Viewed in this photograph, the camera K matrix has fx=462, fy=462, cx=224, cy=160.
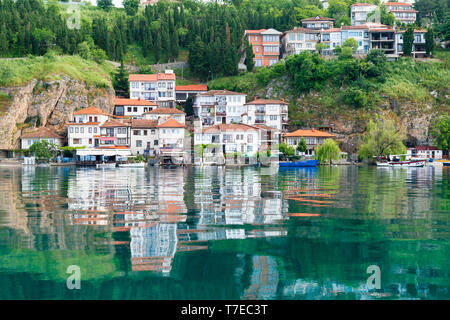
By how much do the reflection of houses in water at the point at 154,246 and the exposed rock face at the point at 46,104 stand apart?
214 feet

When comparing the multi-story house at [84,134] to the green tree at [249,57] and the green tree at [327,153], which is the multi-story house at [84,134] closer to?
the green tree at [249,57]

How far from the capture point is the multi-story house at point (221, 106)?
3179 inches

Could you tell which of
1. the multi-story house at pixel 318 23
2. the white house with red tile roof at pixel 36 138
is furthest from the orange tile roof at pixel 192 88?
the multi-story house at pixel 318 23

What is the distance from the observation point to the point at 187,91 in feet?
290

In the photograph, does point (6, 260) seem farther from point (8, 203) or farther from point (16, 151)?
point (16, 151)

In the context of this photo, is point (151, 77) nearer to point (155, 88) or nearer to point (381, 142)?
point (155, 88)

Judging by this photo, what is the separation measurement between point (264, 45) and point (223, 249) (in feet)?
292

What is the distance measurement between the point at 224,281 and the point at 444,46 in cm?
10161

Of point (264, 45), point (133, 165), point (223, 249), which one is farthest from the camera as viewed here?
point (264, 45)

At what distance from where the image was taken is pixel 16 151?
70.9m

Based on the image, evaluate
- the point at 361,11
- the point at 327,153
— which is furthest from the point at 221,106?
the point at 361,11

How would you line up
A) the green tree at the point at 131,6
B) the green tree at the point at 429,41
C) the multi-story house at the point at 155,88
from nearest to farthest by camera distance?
the multi-story house at the point at 155,88 < the green tree at the point at 429,41 < the green tree at the point at 131,6

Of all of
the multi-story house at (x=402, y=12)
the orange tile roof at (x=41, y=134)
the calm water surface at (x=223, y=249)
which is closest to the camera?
the calm water surface at (x=223, y=249)
